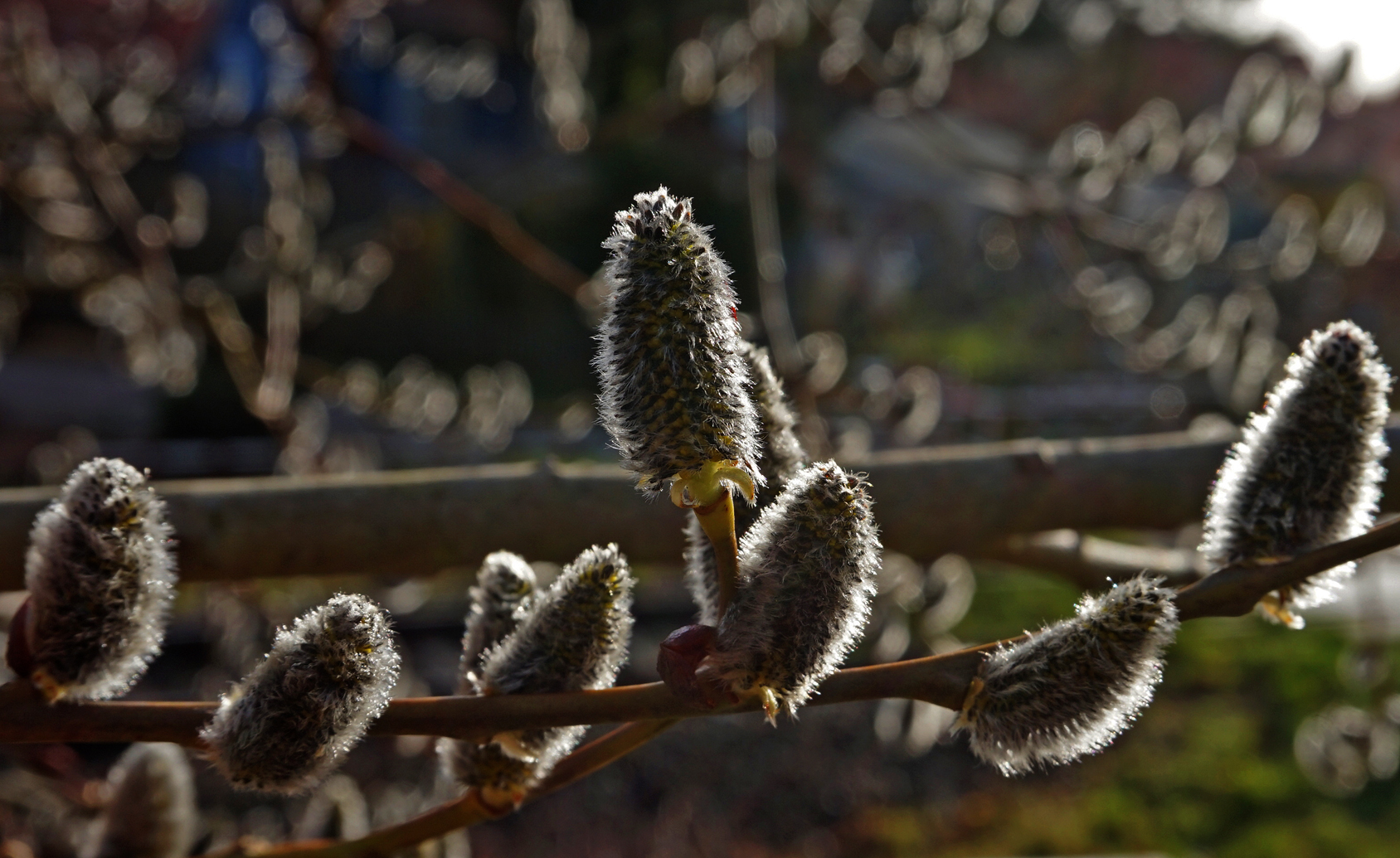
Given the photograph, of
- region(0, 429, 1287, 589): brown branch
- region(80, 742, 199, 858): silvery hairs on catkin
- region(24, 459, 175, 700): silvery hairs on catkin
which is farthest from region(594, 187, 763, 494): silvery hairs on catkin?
region(80, 742, 199, 858): silvery hairs on catkin

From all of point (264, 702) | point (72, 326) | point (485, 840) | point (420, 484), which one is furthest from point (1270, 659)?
point (72, 326)

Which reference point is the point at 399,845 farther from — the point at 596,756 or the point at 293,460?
the point at 293,460

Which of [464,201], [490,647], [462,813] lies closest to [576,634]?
[490,647]

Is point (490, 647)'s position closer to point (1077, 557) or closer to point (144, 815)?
point (144, 815)

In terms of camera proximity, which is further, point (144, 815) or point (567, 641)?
point (144, 815)

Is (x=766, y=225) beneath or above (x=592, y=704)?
above

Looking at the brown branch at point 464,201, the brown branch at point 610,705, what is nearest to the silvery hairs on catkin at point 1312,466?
the brown branch at point 610,705

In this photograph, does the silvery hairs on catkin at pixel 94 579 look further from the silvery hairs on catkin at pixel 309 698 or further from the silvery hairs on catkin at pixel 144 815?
the silvery hairs on catkin at pixel 144 815
